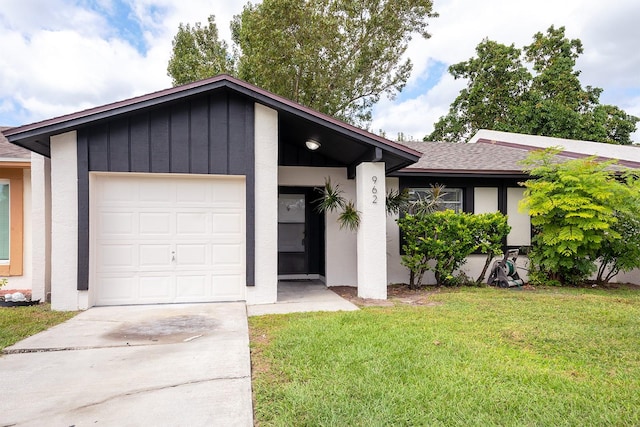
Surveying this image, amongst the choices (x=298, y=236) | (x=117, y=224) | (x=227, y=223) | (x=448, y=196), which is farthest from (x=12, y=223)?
(x=448, y=196)

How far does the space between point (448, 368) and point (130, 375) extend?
116 inches

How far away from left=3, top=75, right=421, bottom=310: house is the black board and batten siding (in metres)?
0.02

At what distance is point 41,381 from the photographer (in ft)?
11.0

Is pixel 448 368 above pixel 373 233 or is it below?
below

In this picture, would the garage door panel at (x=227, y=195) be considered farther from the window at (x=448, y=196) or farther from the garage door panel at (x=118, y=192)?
the window at (x=448, y=196)

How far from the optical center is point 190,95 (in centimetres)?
619

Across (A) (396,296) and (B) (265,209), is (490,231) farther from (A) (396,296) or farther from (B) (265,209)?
(B) (265,209)

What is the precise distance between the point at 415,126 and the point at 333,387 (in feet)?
100

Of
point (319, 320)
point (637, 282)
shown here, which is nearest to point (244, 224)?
point (319, 320)

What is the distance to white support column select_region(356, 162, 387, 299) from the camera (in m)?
7.07

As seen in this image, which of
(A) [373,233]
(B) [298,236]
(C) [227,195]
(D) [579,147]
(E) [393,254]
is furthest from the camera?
(D) [579,147]

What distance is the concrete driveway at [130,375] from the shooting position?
9.00ft

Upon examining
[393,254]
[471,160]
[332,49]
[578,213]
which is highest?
[332,49]

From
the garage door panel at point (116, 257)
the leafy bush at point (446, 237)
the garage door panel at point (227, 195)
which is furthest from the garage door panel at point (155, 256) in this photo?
the leafy bush at point (446, 237)
